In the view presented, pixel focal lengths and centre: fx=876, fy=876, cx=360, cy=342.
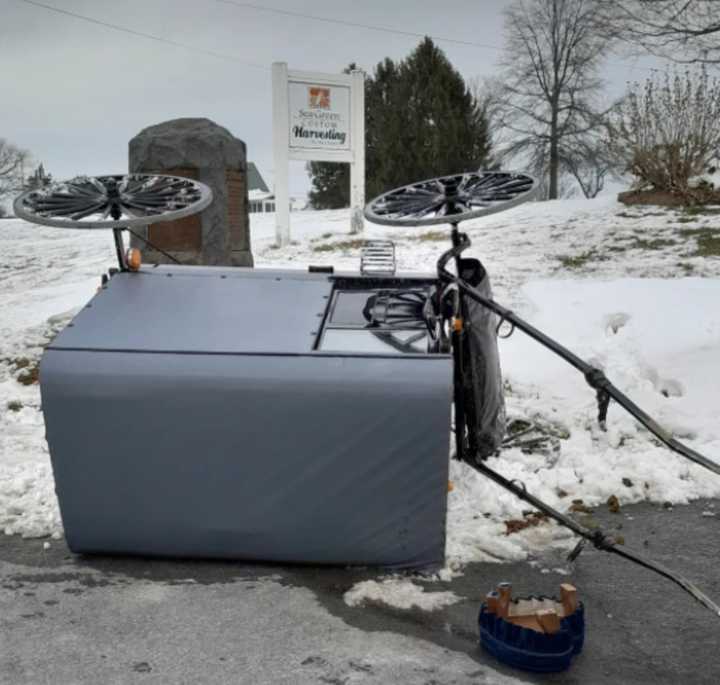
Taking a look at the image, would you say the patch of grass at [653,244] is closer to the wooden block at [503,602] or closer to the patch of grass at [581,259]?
the patch of grass at [581,259]

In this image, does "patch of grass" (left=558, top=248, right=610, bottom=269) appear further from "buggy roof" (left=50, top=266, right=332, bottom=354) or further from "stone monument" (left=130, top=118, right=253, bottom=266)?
"buggy roof" (left=50, top=266, right=332, bottom=354)

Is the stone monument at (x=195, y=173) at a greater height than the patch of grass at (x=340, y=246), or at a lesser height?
greater

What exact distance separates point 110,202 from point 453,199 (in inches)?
64.2

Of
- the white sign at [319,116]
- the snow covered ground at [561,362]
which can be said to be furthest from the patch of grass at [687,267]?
the white sign at [319,116]

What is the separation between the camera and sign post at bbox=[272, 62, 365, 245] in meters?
15.1

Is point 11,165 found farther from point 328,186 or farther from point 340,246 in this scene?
point 340,246

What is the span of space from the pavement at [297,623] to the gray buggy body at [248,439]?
6.1 inches

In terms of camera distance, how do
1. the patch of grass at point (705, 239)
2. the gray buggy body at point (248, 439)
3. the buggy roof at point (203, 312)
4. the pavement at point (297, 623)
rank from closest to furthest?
1. the pavement at point (297, 623)
2. the gray buggy body at point (248, 439)
3. the buggy roof at point (203, 312)
4. the patch of grass at point (705, 239)

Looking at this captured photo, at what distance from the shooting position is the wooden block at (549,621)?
2.86 meters

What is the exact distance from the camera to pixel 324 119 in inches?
610

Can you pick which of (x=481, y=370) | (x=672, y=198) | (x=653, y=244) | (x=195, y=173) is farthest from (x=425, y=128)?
(x=481, y=370)

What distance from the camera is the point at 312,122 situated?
15.4 meters

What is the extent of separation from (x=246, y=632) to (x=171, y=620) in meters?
0.30

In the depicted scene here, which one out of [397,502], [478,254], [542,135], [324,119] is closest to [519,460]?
[397,502]
